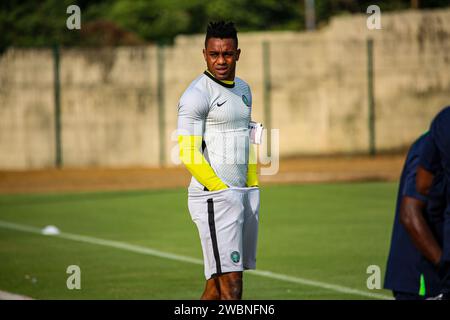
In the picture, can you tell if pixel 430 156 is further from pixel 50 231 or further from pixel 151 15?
pixel 151 15

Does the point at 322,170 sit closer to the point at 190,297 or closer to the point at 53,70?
the point at 53,70

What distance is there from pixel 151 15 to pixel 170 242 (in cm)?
3327

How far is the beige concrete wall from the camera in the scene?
95.9 ft

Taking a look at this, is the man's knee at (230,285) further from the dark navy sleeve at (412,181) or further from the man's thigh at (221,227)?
the dark navy sleeve at (412,181)

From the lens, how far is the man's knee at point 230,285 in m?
7.98

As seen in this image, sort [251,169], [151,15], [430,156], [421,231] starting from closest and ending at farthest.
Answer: [430,156] < [421,231] < [251,169] < [151,15]

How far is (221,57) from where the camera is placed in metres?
8.02

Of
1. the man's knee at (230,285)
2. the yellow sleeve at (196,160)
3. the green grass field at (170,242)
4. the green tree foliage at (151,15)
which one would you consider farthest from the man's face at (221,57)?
the green tree foliage at (151,15)

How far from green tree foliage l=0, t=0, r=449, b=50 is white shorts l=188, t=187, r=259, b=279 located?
33.7 meters

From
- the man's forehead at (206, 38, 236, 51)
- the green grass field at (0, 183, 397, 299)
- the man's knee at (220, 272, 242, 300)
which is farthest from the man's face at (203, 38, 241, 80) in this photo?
the green grass field at (0, 183, 397, 299)

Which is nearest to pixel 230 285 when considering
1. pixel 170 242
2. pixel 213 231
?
pixel 213 231

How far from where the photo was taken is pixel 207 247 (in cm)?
808

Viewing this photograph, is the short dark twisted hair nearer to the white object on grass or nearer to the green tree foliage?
the white object on grass

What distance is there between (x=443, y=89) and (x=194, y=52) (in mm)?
6587
